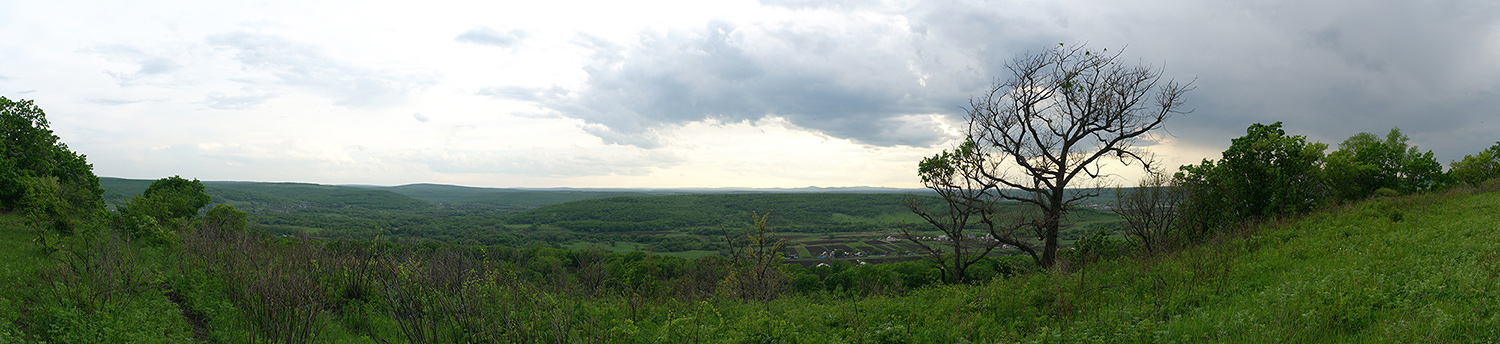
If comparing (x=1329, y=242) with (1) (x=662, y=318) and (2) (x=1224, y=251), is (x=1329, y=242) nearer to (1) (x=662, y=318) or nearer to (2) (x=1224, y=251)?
(2) (x=1224, y=251)

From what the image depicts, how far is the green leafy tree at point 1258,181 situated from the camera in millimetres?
17156

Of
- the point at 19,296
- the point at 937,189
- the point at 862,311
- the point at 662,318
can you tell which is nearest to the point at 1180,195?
the point at 937,189

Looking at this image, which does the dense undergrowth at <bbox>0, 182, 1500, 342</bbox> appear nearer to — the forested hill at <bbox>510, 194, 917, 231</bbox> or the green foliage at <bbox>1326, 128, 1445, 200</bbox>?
the green foliage at <bbox>1326, 128, 1445, 200</bbox>

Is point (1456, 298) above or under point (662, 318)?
above

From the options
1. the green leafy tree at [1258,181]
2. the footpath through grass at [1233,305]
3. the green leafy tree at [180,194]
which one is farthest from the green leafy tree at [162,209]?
the green leafy tree at [1258,181]

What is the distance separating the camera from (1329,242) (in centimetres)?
1003

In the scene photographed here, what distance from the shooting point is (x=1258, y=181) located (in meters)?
17.7

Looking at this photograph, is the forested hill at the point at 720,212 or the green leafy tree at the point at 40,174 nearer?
the green leafy tree at the point at 40,174

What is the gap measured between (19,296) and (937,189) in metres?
20.1

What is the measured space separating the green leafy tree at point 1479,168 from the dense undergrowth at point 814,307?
14.7 metres

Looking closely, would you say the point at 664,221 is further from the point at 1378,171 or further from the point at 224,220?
the point at 1378,171

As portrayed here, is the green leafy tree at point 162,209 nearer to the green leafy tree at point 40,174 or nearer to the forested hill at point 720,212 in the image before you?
the green leafy tree at point 40,174

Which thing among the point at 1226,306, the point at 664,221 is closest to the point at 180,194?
the point at 1226,306

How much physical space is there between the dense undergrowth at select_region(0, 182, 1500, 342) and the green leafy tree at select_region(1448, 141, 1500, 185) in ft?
48.3
